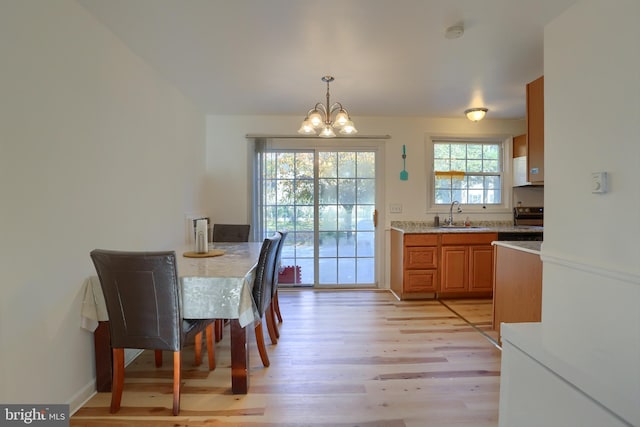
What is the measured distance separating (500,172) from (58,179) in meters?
4.83

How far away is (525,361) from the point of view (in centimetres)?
102

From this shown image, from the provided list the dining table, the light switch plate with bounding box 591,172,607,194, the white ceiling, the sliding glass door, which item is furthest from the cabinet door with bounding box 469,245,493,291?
the dining table

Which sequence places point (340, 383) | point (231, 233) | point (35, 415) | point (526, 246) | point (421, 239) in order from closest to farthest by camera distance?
point (35, 415) → point (340, 383) → point (526, 246) → point (231, 233) → point (421, 239)

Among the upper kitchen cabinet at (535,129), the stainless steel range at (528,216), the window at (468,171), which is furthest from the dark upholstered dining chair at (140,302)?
the stainless steel range at (528,216)

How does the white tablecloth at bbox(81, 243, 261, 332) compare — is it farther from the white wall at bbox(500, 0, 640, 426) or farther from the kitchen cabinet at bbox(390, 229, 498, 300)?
the kitchen cabinet at bbox(390, 229, 498, 300)

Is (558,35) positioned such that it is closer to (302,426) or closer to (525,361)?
(525,361)

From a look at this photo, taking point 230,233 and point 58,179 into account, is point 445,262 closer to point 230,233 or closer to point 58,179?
point 230,233

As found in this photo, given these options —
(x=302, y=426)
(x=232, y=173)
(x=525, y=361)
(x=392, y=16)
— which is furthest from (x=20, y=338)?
(x=232, y=173)

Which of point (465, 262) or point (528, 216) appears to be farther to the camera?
point (528, 216)

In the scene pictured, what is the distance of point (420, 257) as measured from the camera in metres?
3.81

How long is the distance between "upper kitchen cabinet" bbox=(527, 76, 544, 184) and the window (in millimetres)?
1801

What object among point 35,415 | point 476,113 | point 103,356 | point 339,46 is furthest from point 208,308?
point 476,113

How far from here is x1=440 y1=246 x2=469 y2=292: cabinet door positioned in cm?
380

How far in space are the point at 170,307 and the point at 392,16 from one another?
2.15 metres
